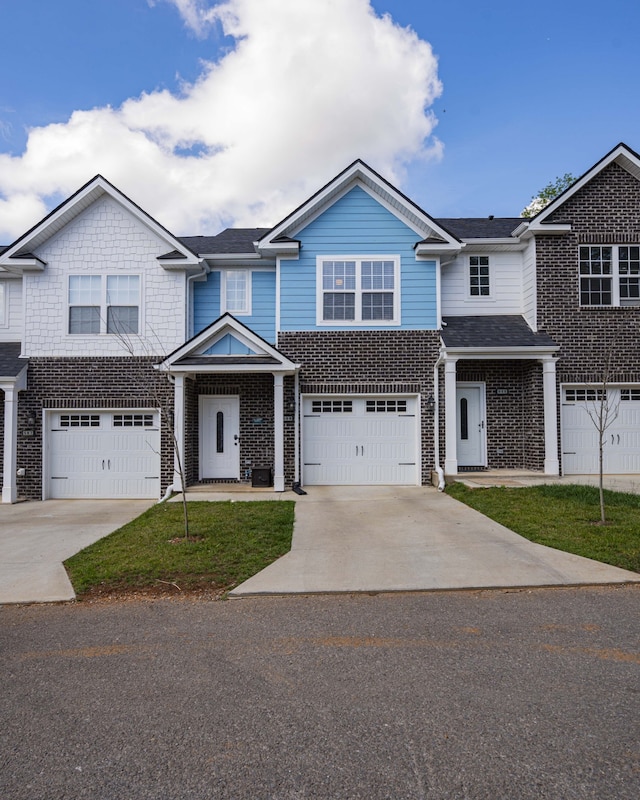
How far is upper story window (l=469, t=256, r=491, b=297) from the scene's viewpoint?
14.3m

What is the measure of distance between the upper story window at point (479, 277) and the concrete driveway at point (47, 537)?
10.2 metres

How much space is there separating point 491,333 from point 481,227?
379 centimetres

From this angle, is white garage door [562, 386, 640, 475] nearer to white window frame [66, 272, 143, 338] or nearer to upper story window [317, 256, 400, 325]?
upper story window [317, 256, 400, 325]

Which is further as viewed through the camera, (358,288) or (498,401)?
(498,401)

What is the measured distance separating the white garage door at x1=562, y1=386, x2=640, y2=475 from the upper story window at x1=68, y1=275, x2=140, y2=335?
11.4 meters

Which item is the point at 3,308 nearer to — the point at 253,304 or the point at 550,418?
the point at 253,304

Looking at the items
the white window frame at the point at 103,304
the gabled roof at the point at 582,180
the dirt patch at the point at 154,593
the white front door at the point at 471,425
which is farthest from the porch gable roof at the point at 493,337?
the dirt patch at the point at 154,593

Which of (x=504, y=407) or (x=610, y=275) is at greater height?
(x=610, y=275)

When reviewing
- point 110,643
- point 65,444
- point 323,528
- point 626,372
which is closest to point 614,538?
point 323,528

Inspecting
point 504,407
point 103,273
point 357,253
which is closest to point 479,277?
point 357,253

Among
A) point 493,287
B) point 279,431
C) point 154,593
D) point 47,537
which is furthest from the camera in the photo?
point 493,287

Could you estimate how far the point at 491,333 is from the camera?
1320 cm

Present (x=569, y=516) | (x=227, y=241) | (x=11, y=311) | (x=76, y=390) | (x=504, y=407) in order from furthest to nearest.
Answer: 1. (x=227, y=241)
2. (x=11, y=311)
3. (x=504, y=407)
4. (x=76, y=390)
5. (x=569, y=516)

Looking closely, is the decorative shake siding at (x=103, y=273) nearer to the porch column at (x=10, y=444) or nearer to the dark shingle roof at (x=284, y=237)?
the dark shingle roof at (x=284, y=237)
